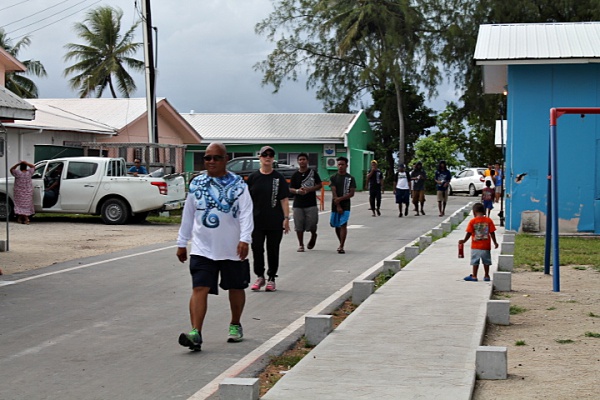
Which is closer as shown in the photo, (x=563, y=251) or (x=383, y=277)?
(x=383, y=277)

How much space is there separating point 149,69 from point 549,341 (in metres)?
24.2

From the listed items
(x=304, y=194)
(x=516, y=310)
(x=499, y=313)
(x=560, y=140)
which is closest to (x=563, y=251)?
(x=560, y=140)

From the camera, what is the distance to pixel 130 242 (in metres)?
19.5

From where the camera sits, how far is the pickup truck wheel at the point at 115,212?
24125mm

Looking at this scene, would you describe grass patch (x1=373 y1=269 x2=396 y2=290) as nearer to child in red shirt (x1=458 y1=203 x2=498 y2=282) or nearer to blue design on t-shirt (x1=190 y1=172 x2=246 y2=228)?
child in red shirt (x1=458 y1=203 x2=498 y2=282)

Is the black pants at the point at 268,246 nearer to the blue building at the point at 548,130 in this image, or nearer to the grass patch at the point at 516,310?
the grass patch at the point at 516,310

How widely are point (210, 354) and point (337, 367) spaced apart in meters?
1.48

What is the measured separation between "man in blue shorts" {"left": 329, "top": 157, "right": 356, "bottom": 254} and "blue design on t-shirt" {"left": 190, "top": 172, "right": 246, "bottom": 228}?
28.6 ft

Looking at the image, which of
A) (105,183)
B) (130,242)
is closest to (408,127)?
(105,183)

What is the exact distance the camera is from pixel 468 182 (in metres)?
50.3

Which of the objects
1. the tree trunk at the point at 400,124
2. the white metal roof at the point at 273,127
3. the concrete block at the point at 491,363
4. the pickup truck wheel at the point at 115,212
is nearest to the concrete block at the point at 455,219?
the pickup truck wheel at the point at 115,212

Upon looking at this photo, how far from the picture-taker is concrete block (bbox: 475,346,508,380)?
6.88 meters

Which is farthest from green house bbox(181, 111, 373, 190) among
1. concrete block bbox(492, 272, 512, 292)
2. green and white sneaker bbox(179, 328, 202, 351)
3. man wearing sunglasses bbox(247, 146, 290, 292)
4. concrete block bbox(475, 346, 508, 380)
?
concrete block bbox(475, 346, 508, 380)

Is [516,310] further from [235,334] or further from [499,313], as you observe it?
[235,334]
